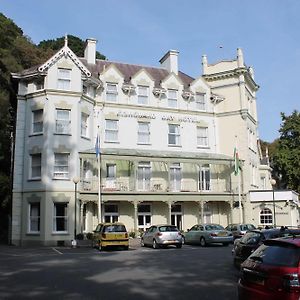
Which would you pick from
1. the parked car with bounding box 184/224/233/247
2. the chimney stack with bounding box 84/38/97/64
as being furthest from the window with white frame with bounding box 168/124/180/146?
the parked car with bounding box 184/224/233/247

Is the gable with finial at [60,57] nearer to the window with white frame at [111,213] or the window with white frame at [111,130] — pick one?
the window with white frame at [111,130]

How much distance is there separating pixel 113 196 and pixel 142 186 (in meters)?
3.37

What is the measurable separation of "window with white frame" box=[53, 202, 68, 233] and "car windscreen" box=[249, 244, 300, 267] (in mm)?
27207

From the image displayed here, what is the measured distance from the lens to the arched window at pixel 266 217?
133 ft

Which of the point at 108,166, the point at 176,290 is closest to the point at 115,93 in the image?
the point at 108,166

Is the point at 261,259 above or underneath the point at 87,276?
above

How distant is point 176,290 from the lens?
37.0ft

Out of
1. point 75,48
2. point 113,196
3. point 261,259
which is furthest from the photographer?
point 75,48

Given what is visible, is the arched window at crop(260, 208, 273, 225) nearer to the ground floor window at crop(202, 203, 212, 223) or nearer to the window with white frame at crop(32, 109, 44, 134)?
the ground floor window at crop(202, 203, 212, 223)

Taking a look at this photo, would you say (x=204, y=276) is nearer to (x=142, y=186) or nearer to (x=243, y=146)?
(x=142, y=186)

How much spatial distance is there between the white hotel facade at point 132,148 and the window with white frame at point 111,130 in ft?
0.29

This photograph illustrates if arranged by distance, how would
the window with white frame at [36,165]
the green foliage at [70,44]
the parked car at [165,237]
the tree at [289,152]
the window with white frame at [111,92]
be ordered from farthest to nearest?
the green foliage at [70,44]
the tree at [289,152]
the window with white frame at [111,92]
the window with white frame at [36,165]
the parked car at [165,237]

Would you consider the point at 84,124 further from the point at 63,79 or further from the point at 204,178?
the point at 204,178

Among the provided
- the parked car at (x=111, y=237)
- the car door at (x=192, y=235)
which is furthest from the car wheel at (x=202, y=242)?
the parked car at (x=111, y=237)
